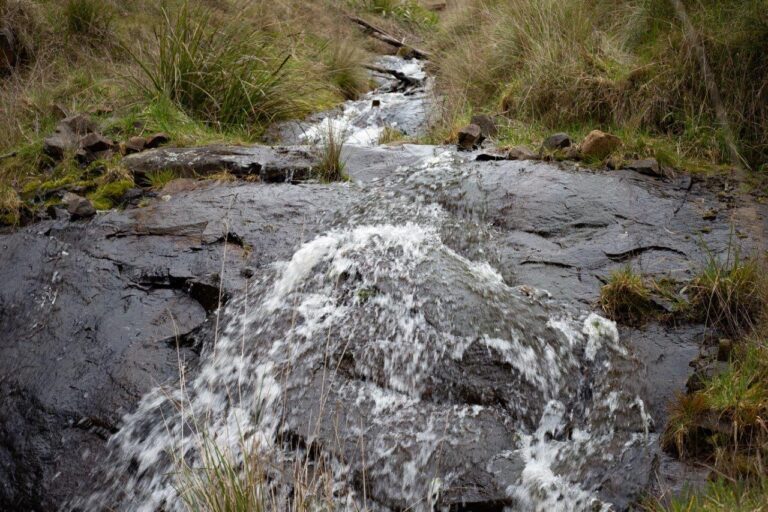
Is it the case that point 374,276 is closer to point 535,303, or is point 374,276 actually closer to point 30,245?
point 535,303

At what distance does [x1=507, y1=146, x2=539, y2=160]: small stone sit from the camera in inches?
175

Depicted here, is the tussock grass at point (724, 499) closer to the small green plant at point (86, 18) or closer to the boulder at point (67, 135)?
the boulder at point (67, 135)

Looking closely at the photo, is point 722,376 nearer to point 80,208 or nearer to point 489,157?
point 489,157

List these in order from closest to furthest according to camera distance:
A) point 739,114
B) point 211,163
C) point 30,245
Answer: point 30,245 < point 739,114 < point 211,163

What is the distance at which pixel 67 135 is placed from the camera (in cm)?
477

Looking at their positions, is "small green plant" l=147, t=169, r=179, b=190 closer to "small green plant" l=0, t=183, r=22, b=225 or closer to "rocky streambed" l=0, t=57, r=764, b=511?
"rocky streambed" l=0, t=57, r=764, b=511

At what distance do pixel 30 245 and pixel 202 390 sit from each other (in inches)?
65.8

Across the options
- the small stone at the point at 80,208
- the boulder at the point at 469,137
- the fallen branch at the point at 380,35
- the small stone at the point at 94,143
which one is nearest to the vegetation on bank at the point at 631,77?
the boulder at the point at 469,137

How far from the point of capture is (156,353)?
9.75 ft

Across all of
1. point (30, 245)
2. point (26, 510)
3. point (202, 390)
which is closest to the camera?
point (26, 510)

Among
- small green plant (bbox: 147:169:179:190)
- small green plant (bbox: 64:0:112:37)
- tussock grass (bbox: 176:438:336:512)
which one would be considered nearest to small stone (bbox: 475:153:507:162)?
small green plant (bbox: 147:169:179:190)

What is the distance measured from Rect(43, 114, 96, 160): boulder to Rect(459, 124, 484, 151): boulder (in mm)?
3026

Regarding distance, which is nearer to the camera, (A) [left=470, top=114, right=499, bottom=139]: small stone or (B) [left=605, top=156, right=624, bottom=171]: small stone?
(B) [left=605, top=156, right=624, bottom=171]: small stone

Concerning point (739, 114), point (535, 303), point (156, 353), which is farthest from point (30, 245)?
A: point (739, 114)
